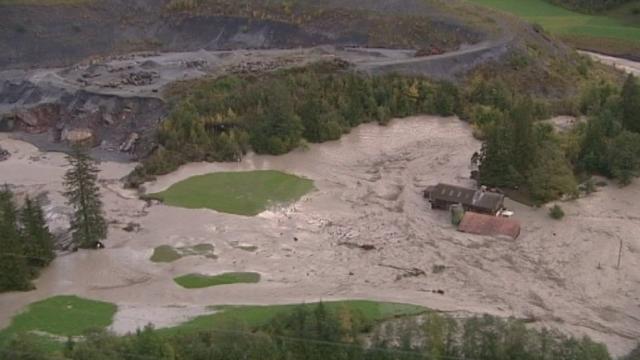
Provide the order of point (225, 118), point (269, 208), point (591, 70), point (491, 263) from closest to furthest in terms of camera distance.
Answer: point (491, 263) < point (269, 208) < point (225, 118) < point (591, 70)

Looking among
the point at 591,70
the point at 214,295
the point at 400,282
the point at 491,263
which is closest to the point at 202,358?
the point at 214,295

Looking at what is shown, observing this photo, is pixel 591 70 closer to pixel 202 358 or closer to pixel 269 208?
pixel 269 208

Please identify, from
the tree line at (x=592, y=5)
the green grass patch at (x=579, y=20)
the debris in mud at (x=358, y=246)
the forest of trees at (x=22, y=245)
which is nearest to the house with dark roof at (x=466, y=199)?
the debris in mud at (x=358, y=246)

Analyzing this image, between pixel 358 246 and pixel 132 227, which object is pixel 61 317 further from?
pixel 358 246

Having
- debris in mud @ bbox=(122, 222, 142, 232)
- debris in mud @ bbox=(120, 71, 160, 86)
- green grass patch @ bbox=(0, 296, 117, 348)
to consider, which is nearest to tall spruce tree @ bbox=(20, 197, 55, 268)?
green grass patch @ bbox=(0, 296, 117, 348)

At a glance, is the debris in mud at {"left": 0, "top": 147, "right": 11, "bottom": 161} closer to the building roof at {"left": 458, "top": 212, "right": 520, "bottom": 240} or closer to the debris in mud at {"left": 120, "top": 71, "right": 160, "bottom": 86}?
the debris in mud at {"left": 120, "top": 71, "right": 160, "bottom": 86}
